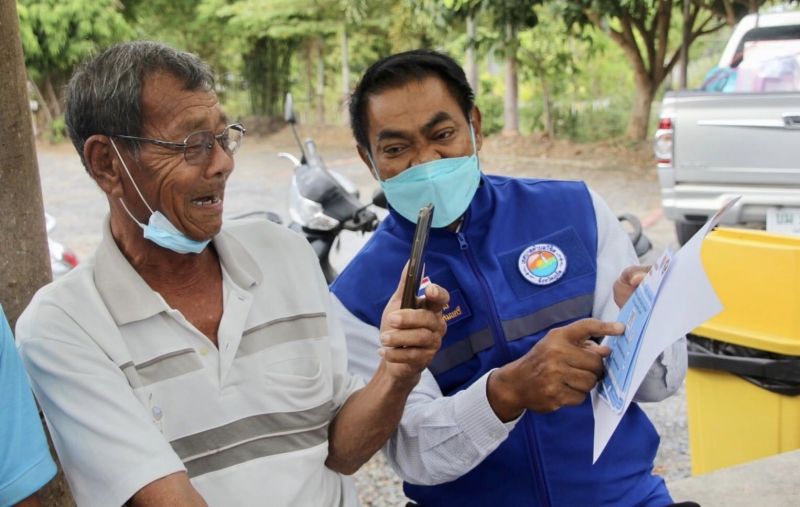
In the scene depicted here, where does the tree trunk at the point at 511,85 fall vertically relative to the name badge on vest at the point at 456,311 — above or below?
below

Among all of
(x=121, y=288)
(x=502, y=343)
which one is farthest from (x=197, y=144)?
(x=502, y=343)

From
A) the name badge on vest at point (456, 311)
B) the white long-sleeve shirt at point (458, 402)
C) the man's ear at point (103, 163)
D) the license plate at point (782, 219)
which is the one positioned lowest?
the license plate at point (782, 219)

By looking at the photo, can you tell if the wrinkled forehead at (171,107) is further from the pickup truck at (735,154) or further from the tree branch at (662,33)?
the tree branch at (662,33)

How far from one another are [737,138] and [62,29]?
16729 millimetres

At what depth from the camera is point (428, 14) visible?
12.5m

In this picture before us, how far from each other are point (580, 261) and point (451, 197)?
1.08ft

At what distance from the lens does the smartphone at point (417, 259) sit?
1.41m

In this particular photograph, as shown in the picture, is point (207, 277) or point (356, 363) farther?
point (356, 363)

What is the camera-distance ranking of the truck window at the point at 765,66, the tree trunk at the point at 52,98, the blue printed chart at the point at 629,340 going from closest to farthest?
the blue printed chart at the point at 629,340 → the truck window at the point at 765,66 → the tree trunk at the point at 52,98

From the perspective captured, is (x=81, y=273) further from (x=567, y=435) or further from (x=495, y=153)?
(x=495, y=153)

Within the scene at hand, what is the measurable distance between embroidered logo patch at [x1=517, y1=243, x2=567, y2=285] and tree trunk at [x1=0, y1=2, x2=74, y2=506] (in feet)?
3.86

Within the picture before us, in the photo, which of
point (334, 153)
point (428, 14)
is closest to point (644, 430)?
point (428, 14)

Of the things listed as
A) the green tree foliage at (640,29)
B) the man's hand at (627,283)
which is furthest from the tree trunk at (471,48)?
the man's hand at (627,283)

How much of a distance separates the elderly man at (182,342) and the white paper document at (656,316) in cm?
32
